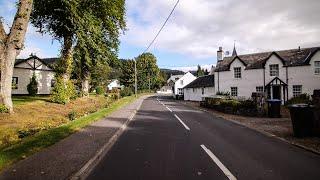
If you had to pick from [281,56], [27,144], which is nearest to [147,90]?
[281,56]

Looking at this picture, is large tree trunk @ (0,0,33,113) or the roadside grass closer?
the roadside grass

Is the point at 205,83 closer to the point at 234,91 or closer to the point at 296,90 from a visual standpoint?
the point at 234,91

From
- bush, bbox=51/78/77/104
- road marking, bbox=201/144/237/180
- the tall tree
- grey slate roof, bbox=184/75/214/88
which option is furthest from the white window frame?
the tall tree

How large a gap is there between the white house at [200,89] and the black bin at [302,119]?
1437 inches

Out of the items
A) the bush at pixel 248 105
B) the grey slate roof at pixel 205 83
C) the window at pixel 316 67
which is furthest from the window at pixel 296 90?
the bush at pixel 248 105

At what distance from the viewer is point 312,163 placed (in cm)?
925

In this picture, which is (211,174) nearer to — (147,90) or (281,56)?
(281,56)

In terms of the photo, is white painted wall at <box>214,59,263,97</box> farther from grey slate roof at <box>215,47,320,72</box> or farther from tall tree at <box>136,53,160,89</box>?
tall tree at <box>136,53,160,89</box>

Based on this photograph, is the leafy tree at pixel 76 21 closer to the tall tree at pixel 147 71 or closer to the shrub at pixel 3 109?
the shrub at pixel 3 109

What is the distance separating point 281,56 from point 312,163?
35798 mm

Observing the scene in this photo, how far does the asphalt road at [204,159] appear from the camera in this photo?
26.0ft

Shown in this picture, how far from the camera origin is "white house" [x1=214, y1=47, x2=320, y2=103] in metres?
39.1

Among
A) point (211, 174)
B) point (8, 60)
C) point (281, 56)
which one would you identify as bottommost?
point (211, 174)

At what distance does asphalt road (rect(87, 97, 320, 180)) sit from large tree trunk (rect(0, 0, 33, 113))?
1034 centimetres
